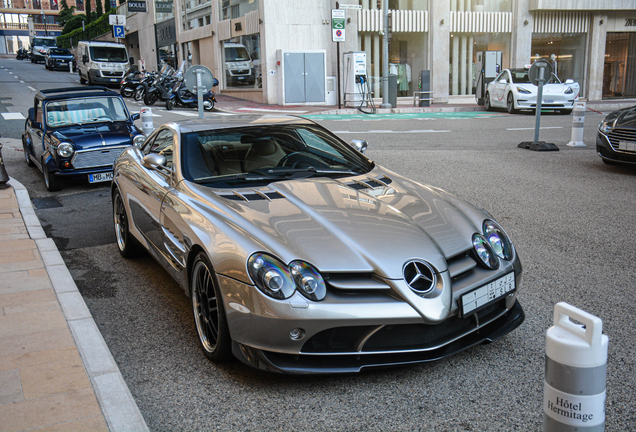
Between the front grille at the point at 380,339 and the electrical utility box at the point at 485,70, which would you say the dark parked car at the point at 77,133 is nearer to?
the front grille at the point at 380,339

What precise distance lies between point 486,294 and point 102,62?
32.9 m

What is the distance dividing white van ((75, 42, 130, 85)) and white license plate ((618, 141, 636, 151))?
92.3ft

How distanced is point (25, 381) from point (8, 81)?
35698mm

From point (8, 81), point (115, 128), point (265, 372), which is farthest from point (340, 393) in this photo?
point (8, 81)

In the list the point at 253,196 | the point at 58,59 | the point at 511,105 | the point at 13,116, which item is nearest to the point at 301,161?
the point at 253,196

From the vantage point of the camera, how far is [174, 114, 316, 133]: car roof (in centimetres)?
479

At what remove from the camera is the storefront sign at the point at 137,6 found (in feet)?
139

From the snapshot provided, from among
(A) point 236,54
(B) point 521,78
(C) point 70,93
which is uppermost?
(A) point 236,54

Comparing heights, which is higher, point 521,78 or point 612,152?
point 521,78

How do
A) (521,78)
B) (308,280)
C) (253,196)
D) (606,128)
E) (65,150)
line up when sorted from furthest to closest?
(521,78) → (606,128) → (65,150) → (253,196) → (308,280)

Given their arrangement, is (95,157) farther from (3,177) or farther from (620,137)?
(620,137)

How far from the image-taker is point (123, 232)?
5816mm

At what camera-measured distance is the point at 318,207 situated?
12.3 feet

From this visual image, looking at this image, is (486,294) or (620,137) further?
(620,137)
